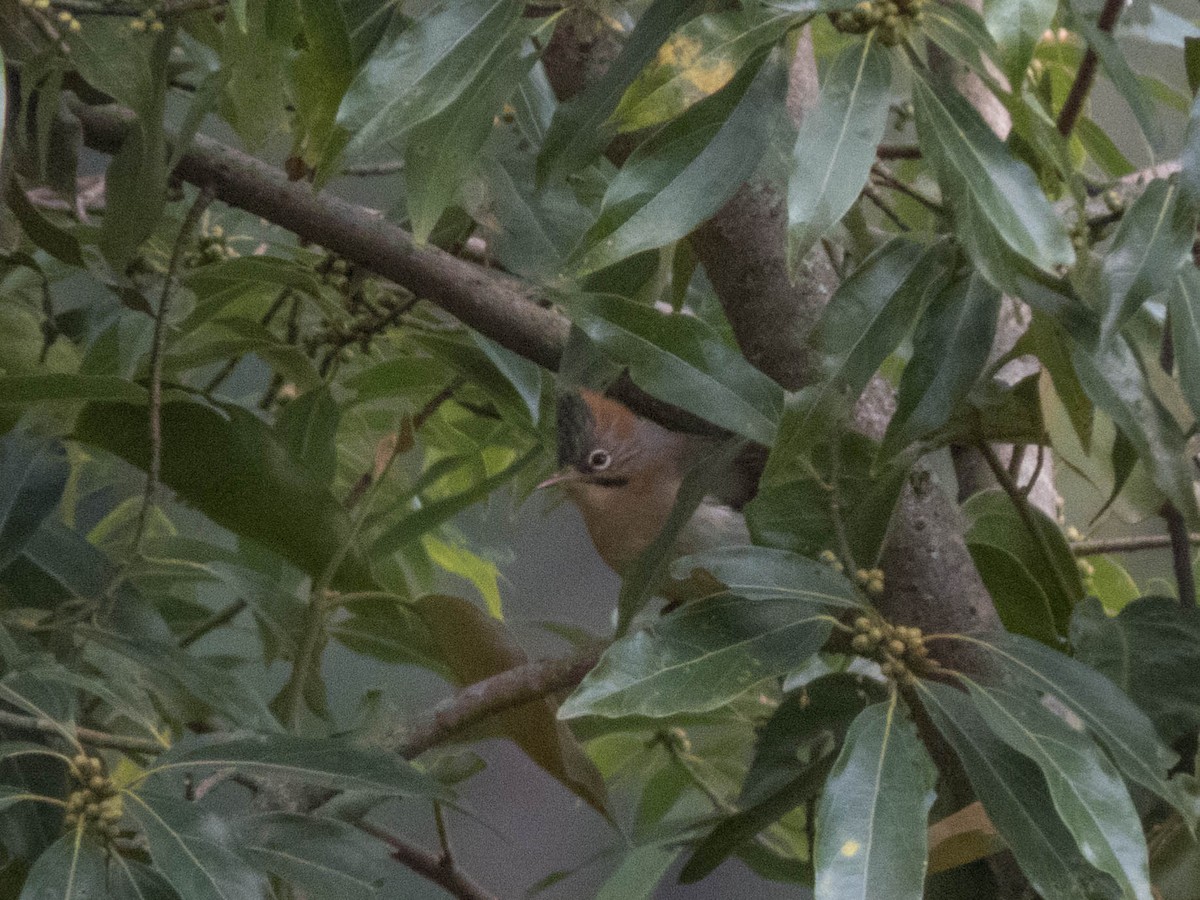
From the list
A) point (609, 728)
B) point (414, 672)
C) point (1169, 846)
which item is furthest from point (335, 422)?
point (414, 672)

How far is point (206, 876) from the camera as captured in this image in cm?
77

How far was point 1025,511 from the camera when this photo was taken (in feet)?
3.08

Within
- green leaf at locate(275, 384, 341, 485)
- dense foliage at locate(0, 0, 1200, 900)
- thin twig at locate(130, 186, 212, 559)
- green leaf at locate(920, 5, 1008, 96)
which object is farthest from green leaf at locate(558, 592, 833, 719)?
green leaf at locate(275, 384, 341, 485)

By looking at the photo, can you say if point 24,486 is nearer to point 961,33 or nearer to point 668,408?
point 668,408

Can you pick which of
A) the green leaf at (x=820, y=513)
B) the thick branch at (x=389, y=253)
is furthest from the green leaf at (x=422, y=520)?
the green leaf at (x=820, y=513)

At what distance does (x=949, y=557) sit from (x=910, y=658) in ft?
0.42

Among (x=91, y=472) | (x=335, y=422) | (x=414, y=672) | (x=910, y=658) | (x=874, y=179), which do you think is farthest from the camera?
(x=414, y=672)

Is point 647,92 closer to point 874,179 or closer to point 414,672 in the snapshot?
point 874,179

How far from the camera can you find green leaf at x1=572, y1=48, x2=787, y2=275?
69 centimetres

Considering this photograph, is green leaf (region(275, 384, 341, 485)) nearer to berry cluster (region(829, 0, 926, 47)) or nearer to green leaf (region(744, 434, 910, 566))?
green leaf (region(744, 434, 910, 566))

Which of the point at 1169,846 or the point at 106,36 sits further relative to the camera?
the point at 106,36

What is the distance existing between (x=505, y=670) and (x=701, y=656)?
0.44 meters

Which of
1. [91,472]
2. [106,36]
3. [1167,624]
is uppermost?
[106,36]

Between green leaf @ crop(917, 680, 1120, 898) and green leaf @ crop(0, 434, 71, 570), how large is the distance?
730mm
